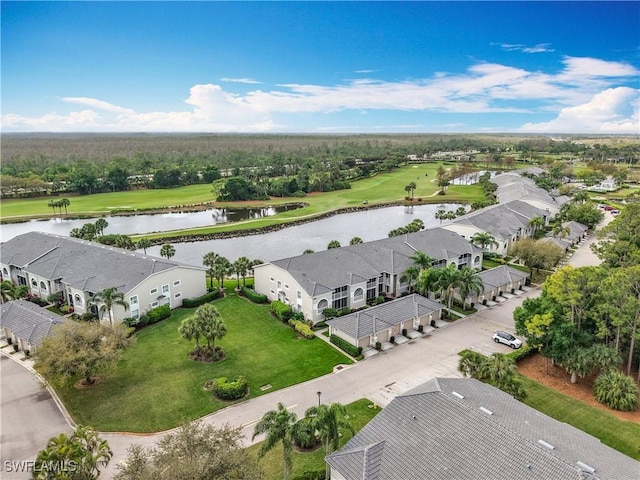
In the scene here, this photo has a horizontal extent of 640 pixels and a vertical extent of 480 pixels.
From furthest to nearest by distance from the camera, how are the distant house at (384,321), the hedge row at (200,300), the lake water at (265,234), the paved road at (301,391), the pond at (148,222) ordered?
the pond at (148,222) < the lake water at (265,234) < the hedge row at (200,300) < the distant house at (384,321) < the paved road at (301,391)

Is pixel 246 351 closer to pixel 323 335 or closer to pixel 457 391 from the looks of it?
pixel 323 335

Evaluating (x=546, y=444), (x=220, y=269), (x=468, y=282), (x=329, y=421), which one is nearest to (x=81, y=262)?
(x=220, y=269)

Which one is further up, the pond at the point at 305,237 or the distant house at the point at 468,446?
the distant house at the point at 468,446

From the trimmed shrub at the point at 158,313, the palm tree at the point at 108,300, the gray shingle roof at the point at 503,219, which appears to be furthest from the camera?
the gray shingle roof at the point at 503,219

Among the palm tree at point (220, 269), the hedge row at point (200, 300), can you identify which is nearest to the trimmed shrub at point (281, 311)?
the palm tree at point (220, 269)

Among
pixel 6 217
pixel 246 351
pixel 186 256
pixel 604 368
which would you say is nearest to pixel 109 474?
pixel 246 351

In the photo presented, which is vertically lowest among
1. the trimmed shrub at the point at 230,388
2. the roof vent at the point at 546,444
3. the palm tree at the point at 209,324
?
the trimmed shrub at the point at 230,388

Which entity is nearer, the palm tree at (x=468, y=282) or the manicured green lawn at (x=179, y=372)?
the manicured green lawn at (x=179, y=372)

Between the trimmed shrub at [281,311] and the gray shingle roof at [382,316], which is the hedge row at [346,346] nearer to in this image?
the gray shingle roof at [382,316]

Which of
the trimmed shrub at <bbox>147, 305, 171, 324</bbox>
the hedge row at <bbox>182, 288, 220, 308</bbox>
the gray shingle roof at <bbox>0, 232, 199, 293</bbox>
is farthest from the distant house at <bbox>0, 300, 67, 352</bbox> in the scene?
the hedge row at <bbox>182, 288, 220, 308</bbox>
